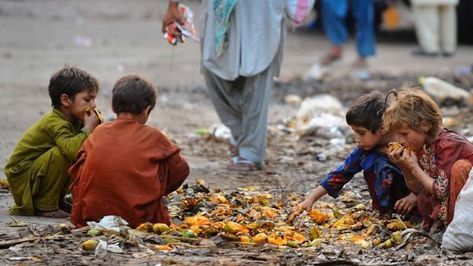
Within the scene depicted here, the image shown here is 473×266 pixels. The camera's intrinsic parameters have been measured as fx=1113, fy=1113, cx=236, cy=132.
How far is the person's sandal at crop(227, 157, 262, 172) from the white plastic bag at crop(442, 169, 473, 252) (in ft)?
9.09

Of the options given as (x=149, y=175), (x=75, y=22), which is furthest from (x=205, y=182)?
(x=75, y=22)

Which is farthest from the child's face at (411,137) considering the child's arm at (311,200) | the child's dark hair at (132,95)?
the child's dark hair at (132,95)

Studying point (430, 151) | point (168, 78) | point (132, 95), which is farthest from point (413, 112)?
point (168, 78)

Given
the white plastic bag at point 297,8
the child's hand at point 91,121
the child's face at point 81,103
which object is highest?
the white plastic bag at point 297,8

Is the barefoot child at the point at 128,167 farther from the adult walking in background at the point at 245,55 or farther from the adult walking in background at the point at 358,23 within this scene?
the adult walking in background at the point at 358,23

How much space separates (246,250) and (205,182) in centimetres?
200

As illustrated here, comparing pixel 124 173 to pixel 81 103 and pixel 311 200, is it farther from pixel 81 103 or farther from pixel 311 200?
pixel 311 200

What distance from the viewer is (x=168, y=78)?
12602mm

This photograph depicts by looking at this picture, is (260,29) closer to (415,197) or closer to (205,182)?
(205,182)

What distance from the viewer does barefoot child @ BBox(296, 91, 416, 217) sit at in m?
5.54

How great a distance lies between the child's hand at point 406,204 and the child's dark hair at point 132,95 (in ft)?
4.43

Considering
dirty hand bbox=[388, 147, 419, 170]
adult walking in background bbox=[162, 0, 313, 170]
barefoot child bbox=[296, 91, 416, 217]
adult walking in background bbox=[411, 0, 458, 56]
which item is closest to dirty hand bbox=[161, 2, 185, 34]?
adult walking in background bbox=[162, 0, 313, 170]

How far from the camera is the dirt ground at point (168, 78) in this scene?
6.28 m

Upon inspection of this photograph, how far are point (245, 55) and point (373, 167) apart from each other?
2067mm
